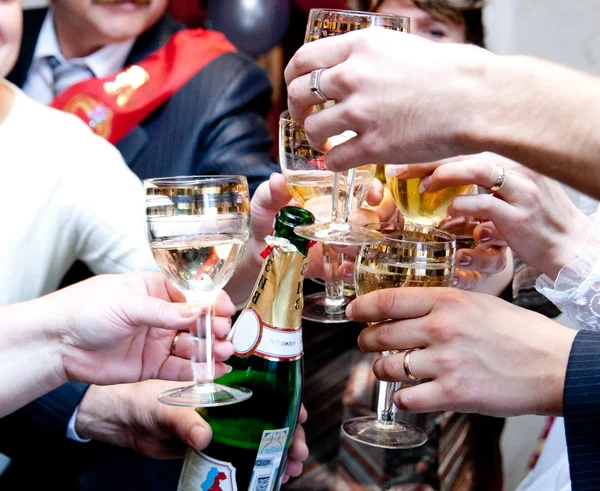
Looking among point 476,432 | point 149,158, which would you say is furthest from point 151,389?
point 149,158

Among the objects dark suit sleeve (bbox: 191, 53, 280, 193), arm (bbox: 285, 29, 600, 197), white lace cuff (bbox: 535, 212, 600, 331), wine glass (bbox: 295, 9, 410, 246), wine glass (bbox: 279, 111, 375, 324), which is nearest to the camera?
arm (bbox: 285, 29, 600, 197)

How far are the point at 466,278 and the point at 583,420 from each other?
450 mm

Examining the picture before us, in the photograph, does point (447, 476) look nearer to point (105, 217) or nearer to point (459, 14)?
point (105, 217)

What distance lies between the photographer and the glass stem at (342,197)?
2.89 ft

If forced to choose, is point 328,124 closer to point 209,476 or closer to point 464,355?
point 464,355

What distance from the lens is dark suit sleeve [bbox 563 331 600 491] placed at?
0.77 m

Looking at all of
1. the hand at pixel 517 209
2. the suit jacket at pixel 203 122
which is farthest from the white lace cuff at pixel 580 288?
the suit jacket at pixel 203 122

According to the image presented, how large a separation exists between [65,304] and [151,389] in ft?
1.00

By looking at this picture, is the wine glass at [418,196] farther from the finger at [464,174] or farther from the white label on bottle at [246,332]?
the white label on bottle at [246,332]

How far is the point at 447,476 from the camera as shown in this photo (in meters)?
1.01

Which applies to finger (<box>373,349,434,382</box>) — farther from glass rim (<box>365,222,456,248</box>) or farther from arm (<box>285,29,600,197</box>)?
arm (<box>285,29,600,197</box>)

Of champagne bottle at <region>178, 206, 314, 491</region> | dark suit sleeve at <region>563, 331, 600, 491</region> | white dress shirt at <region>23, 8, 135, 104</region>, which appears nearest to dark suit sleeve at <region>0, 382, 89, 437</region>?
champagne bottle at <region>178, 206, 314, 491</region>

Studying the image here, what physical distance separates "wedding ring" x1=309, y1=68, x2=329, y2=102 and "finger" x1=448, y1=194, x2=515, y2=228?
0.90ft

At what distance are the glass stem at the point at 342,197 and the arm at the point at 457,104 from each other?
147mm
